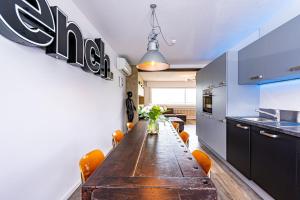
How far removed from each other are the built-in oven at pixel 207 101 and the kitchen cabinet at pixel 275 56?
1119mm

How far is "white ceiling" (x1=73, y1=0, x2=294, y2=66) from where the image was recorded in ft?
7.59

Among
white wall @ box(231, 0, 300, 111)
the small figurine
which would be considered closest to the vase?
white wall @ box(231, 0, 300, 111)

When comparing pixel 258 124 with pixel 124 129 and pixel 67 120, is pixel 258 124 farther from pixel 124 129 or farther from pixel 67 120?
pixel 124 129

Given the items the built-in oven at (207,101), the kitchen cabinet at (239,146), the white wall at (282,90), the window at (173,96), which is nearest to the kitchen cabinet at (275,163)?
the kitchen cabinet at (239,146)

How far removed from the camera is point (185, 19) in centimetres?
273

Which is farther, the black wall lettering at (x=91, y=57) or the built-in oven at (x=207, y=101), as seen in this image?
the built-in oven at (x=207, y=101)

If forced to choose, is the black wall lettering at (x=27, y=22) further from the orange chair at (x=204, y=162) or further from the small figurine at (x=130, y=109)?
the small figurine at (x=130, y=109)

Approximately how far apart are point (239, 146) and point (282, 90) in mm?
1032

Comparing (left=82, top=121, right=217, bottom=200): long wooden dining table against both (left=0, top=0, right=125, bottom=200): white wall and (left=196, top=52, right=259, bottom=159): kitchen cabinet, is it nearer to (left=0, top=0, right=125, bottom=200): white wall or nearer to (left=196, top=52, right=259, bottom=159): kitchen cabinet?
(left=0, top=0, right=125, bottom=200): white wall

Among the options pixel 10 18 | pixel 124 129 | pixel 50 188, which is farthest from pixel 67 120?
pixel 124 129

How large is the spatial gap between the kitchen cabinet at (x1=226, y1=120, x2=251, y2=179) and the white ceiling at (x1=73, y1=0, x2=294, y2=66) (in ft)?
5.37

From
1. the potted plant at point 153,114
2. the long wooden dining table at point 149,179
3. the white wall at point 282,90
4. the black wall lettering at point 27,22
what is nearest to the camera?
the long wooden dining table at point 149,179

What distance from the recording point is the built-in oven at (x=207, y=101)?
3938 millimetres

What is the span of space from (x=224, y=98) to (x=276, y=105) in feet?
2.51
